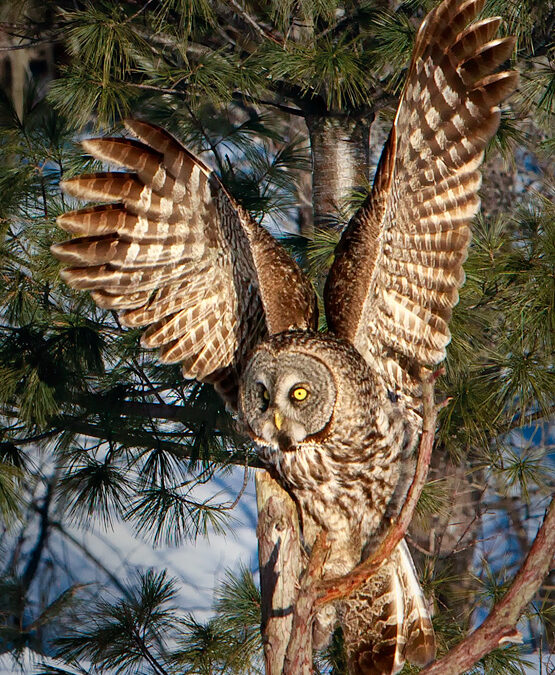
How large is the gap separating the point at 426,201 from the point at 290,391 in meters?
0.62

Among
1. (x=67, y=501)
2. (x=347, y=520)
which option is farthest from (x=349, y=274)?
(x=67, y=501)

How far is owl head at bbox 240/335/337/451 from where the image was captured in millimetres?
2180

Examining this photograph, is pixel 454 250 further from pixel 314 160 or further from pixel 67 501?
pixel 67 501

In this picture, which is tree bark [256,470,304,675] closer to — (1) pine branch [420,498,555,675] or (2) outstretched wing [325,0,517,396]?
(1) pine branch [420,498,555,675]

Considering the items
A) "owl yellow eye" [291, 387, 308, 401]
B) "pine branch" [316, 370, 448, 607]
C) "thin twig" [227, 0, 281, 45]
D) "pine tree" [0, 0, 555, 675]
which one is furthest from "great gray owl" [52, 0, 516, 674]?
"thin twig" [227, 0, 281, 45]

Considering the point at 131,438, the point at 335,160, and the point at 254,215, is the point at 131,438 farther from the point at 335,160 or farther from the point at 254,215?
the point at 335,160

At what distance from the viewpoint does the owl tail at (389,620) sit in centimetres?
240

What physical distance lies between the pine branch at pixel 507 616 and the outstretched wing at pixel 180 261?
976 millimetres

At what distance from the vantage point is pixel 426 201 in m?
2.28

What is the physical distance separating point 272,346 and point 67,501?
55.5 inches

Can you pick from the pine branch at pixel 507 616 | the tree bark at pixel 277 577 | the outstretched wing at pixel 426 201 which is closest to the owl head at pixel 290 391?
the outstretched wing at pixel 426 201

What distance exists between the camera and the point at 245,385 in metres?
2.28

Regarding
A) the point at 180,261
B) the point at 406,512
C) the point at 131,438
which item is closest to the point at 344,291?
the point at 180,261

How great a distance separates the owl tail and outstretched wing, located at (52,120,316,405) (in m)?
0.68
